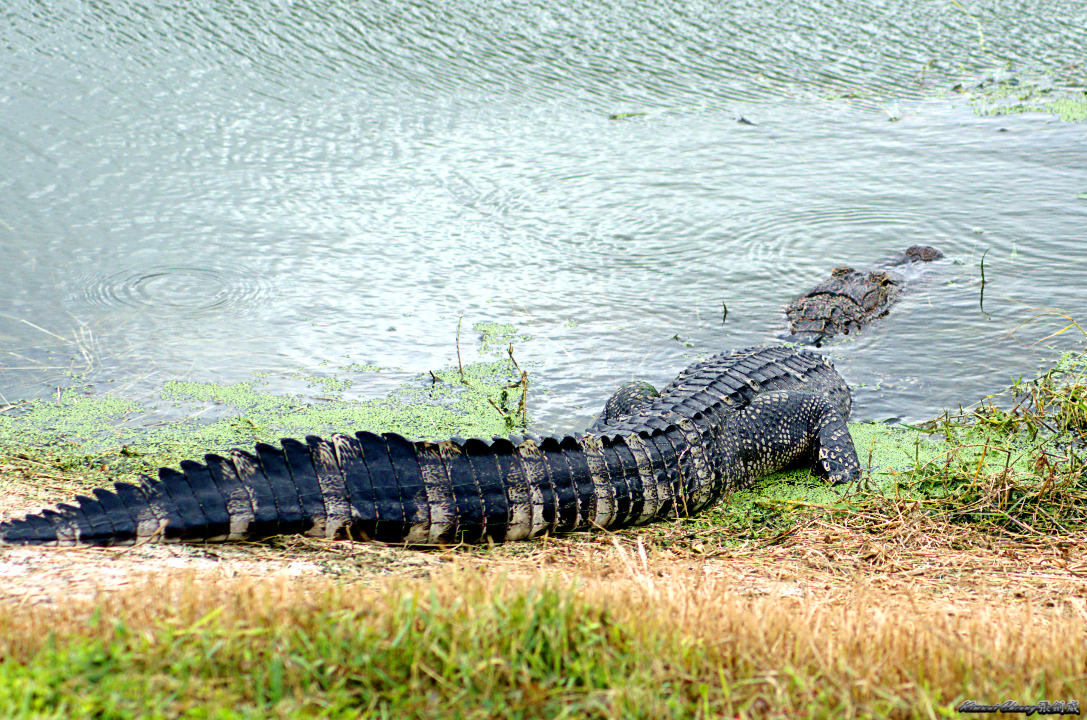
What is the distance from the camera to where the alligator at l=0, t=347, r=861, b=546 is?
2.95m

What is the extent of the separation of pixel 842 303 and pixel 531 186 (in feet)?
10.6

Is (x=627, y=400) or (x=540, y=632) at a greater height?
(x=627, y=400)

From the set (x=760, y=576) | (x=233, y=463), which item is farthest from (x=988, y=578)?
(x=233, y=463)

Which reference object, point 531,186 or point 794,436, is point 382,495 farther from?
point 531,186

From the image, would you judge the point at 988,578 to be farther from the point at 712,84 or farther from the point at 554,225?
the point at 712,84

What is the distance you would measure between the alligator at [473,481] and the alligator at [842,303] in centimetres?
176

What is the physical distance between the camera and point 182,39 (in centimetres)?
1028

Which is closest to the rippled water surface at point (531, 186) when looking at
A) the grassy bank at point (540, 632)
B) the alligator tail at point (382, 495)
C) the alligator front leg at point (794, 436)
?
the alligator front leg at point (794, 436)

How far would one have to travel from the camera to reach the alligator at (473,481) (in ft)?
9.68

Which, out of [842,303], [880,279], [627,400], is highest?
[880,279]

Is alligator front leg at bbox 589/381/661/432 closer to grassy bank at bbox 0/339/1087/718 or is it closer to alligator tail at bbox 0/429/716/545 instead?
alligator tail at bbox 0/429/716/545

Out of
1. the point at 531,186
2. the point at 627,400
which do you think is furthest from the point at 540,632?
the point at 531,186

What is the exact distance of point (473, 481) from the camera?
3.38m

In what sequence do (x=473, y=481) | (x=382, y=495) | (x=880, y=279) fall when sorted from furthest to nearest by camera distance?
1. (x=880, y=279)
2. (x=473, y=481)
3. (x=382, y=495)
